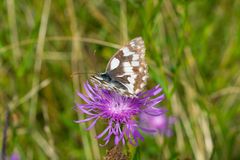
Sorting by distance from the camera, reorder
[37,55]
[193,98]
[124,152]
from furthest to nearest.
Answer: [37,55], [193,98], [124,152]

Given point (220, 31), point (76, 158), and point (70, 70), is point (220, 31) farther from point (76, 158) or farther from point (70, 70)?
point (76, 158)

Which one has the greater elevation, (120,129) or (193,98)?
(193,98)

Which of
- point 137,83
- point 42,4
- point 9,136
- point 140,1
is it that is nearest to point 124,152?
point 137,83

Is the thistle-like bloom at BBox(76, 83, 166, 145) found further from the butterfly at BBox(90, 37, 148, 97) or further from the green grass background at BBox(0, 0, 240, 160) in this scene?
the green grass background at BBox(0, 0, 240, 160)

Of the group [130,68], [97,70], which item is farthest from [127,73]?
[97,70]

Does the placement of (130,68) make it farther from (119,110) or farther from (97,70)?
(97,70)

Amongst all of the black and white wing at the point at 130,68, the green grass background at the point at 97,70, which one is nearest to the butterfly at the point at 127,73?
the black and white wing at the point at 130,68

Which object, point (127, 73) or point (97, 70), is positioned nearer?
point (127, 73)
